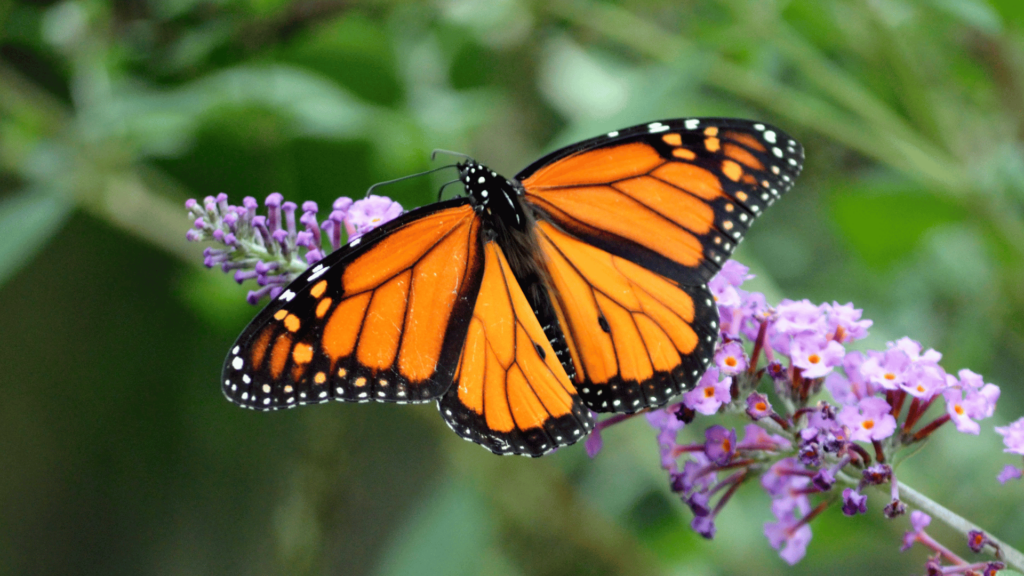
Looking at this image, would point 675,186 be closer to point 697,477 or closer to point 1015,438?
point 697,477

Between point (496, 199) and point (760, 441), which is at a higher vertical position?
point (496, 199)

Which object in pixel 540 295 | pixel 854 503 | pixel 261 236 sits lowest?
pixel 854 503

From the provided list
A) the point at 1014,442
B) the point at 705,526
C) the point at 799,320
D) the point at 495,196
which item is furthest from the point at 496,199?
the point at 1014,442

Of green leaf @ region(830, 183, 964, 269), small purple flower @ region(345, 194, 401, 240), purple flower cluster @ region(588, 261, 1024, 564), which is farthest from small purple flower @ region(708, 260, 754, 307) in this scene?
green leaf @ region(830, 183, 964, 269)

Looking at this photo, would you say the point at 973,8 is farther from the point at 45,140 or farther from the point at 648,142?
the point at 45,140

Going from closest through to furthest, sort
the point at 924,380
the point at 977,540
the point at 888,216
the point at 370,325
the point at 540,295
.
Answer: the point at 977,540
the point at 924,380
the point at 370,325
the point at 540,295
the point at 888,216

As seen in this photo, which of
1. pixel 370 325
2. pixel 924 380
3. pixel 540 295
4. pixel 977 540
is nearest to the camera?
pixel 977 540
